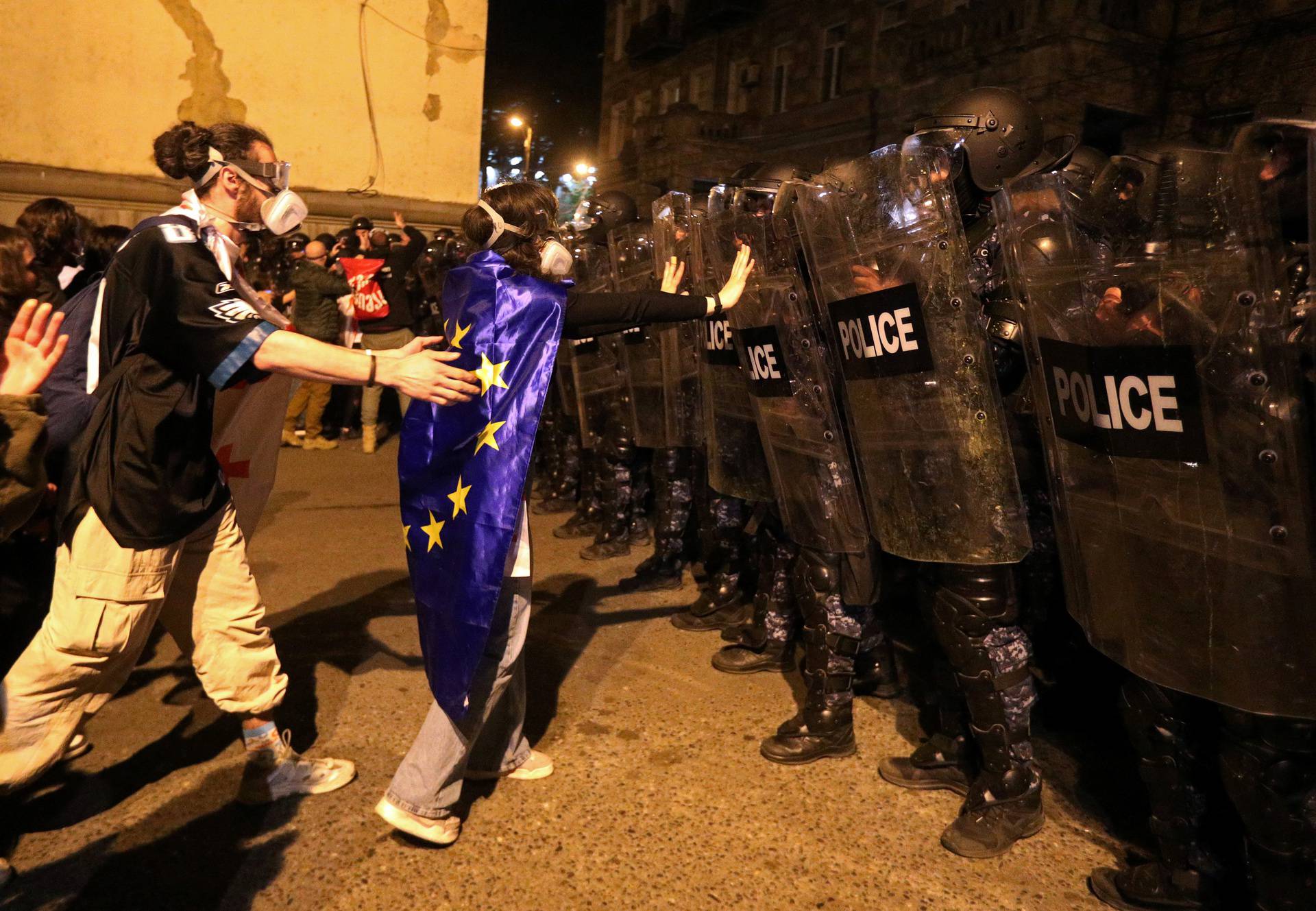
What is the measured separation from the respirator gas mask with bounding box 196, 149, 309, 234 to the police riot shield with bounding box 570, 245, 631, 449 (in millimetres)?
2413

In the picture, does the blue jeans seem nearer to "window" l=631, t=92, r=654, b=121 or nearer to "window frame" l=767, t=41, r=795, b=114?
"window frame" l=767, t=41, r=795, b=114

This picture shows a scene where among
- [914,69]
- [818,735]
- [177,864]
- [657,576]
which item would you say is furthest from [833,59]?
[177,864]

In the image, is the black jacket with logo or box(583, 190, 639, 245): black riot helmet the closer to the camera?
the black jacket with logo

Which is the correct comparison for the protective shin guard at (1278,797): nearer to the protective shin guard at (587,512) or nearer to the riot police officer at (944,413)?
the riot police officer at (944,413)

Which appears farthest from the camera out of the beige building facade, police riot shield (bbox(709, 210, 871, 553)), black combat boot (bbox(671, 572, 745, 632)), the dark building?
the dark building

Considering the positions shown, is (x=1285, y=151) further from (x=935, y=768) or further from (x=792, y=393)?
(x=935, y=768)

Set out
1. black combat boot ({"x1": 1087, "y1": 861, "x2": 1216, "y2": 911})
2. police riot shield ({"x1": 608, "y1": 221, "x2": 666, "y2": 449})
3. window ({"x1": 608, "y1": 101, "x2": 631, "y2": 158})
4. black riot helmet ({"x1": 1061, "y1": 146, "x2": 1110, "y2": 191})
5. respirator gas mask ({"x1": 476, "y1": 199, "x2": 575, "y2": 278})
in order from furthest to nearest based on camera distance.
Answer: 1. window ({"x1": 608, "y1": 101, "x2": 631, "y2": 158})
2. police riot shield ({"x1": 608, "y1": 221, "x2": 666, "y2": 449})
3. respirator gas mask ({"x1": 476, "y1": 199, "x2": 575, "y2": 278})
4. black combat boot ({"x1": 1087, "y1": 861, "x2": 1216, "y2": 911})
5. black riot helmet ({"x1": 1061, "y1": 146, "x2": 1110, "y2": 191})

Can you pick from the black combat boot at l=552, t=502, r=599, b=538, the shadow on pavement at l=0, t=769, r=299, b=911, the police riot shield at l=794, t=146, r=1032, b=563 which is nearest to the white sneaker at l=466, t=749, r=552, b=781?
the shadow on pavement at l=0, t=769, r=299, b=911

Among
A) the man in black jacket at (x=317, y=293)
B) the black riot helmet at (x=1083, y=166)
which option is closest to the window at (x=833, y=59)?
the man in black jacket at (x=317, y=293)

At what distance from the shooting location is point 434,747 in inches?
99.5

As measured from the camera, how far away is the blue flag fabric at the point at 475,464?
2.44 meters

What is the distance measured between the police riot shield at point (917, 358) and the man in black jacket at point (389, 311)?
21.0 feet

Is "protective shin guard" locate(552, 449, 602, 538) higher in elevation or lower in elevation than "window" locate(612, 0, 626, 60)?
lower

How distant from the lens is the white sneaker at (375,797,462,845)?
249 cm
